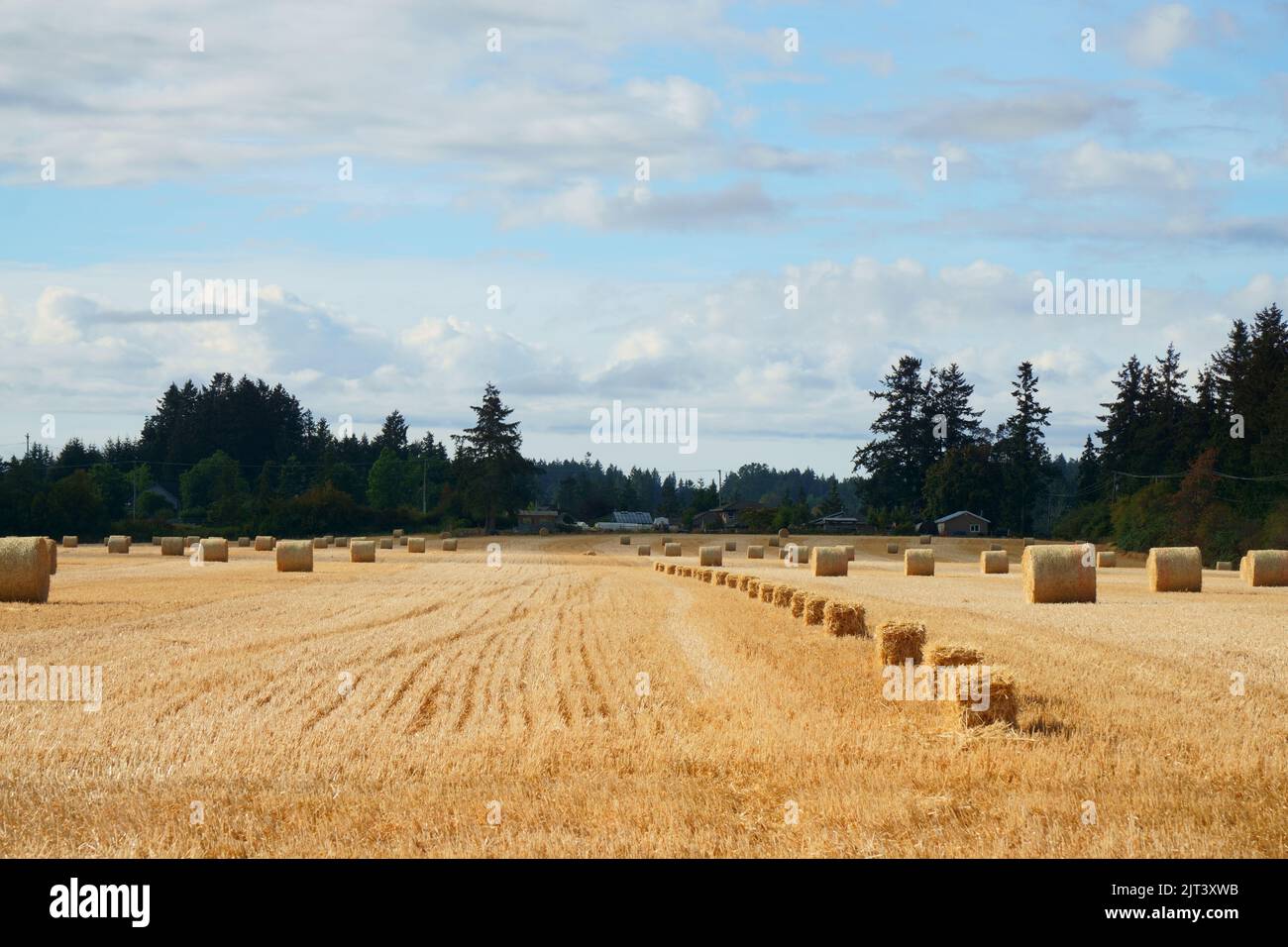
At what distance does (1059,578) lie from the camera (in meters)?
34.5

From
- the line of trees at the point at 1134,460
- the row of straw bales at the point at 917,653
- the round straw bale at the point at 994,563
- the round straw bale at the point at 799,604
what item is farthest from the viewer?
the line of trees at the point at 1134,460

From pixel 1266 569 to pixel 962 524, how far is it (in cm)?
9369

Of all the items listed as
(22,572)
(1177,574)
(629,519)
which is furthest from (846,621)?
(629,519)

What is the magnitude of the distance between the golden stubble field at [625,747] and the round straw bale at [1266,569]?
64.5ft

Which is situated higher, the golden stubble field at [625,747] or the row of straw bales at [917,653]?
the row of straw bales at [917,653]

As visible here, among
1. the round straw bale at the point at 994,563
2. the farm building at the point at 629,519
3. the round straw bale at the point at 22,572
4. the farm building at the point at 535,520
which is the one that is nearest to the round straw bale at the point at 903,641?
the round straw bale at the point at 22,572

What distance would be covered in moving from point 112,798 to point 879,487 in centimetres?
14749

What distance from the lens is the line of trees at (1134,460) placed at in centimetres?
9569

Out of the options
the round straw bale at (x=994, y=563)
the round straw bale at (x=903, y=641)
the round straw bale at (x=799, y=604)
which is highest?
the round straw bale at (x=903, y=641)

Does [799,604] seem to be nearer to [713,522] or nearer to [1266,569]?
[1266,569]

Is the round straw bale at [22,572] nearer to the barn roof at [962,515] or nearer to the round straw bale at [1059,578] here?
the round straw bale at [1059,578]
